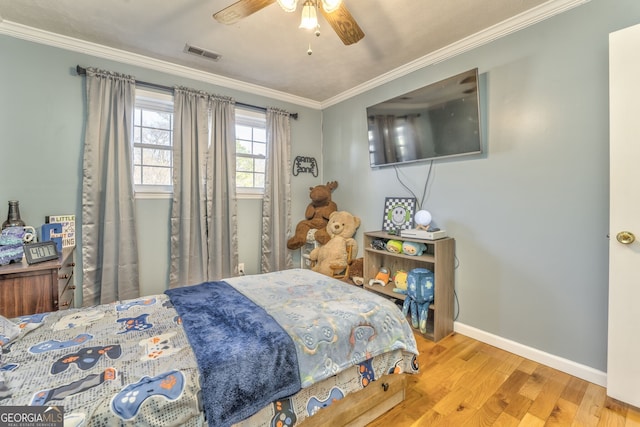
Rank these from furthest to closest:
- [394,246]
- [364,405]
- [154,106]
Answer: [154,106], [394,246], [364,405]

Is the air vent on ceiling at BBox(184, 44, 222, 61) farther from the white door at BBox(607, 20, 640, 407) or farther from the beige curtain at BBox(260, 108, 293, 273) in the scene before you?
the white door at BBox(607, 20, 640, 407)

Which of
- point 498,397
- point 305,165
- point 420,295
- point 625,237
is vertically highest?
point 305,165

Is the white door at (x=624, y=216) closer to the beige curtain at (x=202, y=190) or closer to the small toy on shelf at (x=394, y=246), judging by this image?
the small toy on shelf at (x=394, y=246)

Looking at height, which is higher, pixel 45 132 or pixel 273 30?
pixel 273 30

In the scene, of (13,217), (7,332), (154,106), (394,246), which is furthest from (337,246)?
(13,217)

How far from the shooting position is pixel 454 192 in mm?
2482

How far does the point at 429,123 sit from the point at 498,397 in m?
2.05

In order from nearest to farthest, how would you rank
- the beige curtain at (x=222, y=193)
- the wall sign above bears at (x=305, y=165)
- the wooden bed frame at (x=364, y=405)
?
1. the wooden bed frame at (x=364, y=405)
2. the beige curtain at (x=222, y=193)
3. the wall sign above bears at (x=305, y=165)

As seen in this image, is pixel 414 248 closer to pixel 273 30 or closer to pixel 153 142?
pixel 273 30

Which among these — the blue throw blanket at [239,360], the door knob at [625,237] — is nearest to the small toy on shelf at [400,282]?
the door knob at [625,237]

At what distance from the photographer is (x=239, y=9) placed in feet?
5.01

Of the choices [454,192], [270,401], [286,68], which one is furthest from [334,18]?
[270,401]

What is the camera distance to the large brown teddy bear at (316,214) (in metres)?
3.48

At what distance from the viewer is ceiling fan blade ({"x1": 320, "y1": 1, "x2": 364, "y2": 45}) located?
1.53 m
